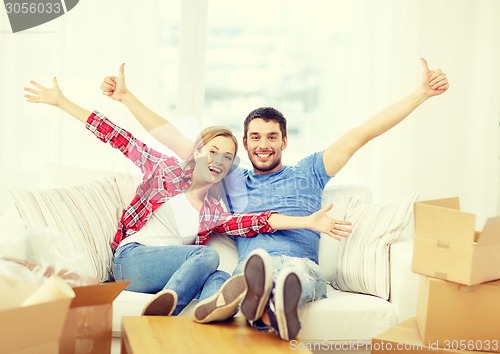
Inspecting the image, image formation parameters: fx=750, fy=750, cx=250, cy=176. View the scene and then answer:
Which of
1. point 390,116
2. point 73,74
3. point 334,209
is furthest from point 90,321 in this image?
point 73,74

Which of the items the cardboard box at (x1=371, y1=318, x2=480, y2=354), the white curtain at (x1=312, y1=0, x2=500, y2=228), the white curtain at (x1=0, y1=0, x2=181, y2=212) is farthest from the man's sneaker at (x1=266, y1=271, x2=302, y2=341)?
the white curtain at (x1=312, y1=0, x2=500, y2=228)

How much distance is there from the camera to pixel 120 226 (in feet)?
9.17

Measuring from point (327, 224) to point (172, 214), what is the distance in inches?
23.0

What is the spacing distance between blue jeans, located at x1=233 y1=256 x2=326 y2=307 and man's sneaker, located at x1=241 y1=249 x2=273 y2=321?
0.33m

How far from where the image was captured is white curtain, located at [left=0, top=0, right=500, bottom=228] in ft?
12.2

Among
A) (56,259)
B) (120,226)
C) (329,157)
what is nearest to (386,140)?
(329,157)

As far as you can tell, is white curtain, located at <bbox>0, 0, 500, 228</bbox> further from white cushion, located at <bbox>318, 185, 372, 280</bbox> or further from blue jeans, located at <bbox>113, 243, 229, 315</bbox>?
blue jeans, located at <bbox>113, 243, 229, 315</bbox>

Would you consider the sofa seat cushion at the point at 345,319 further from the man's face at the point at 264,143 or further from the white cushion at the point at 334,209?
the man's face at the point at 264,143

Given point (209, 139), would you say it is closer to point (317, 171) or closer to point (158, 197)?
point (158, 197)

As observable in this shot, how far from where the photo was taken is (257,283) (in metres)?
2.16

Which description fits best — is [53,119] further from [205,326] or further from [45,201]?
[205,326]

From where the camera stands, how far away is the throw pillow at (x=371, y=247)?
273 cm

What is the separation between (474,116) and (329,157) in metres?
1.68

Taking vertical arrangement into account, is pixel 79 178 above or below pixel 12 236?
above
